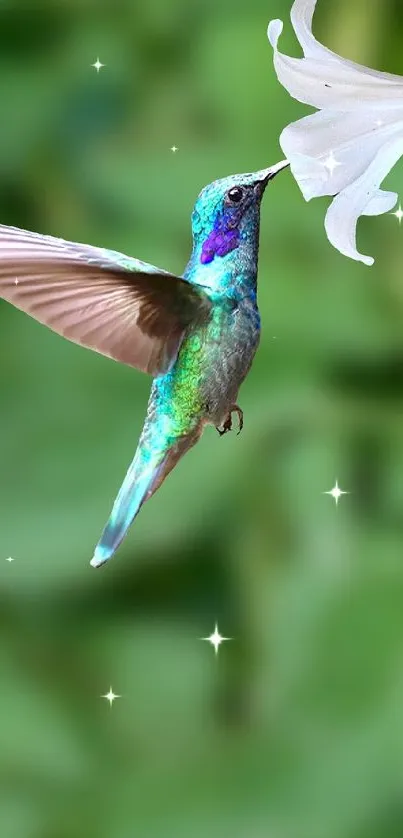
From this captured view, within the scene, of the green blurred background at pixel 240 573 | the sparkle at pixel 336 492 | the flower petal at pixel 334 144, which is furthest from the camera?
the green blurred background at pixel 240 573

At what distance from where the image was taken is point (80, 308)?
24cm

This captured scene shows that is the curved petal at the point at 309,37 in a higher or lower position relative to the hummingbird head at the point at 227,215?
higher

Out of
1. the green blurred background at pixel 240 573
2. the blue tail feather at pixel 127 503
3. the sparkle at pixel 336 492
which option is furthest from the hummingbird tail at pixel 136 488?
the green blurred background at pixel 240 573

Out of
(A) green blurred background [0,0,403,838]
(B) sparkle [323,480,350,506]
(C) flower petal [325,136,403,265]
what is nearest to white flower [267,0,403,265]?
(C) flower petal [325,136,403,265]

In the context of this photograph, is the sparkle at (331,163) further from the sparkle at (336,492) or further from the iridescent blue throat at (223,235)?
the sparkle at (336,492)

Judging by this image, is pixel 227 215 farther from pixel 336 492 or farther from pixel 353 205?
pixel 336 492

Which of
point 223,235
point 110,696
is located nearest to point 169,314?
point 223,235

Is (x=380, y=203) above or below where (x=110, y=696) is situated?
above

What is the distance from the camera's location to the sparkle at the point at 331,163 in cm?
23

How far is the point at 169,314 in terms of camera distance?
27cm

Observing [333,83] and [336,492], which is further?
[336,492]

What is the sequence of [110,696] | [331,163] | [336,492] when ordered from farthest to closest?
[110,696]
[336,492]
[331,163]

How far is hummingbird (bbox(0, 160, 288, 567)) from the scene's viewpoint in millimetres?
234

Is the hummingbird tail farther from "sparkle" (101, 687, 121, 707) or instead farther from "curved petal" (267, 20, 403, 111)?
"sparkle" (101, 687, 121, 707)
